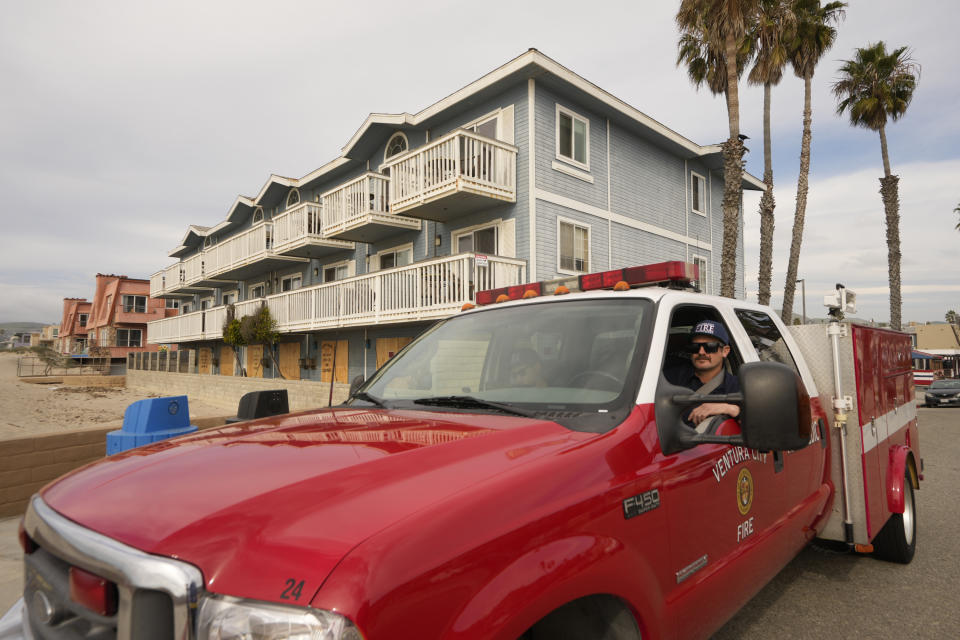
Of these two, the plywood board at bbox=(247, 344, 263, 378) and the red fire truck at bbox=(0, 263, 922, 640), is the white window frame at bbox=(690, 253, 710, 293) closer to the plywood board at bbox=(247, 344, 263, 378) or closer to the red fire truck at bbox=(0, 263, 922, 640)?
the plywood board at bbox=(247, 344, 263, 378)

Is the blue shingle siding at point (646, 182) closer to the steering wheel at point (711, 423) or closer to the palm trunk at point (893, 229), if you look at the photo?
the palm trunk at point (893, 229)

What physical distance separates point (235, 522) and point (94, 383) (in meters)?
43.0

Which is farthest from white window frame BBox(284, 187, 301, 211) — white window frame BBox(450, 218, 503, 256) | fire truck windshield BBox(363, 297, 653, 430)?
fire truck windshield BBox(363, 297, 653, 430)

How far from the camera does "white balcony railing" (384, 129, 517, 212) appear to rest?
44.0ft

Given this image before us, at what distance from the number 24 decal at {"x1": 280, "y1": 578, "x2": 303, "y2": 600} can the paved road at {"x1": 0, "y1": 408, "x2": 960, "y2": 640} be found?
2886 millimetres

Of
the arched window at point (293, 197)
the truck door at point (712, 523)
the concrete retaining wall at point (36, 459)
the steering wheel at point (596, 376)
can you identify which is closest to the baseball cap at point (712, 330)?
the truck door at point (712, 523)

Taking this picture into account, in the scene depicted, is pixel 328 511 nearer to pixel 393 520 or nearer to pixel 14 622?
pixel 393 520

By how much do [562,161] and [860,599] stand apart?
12.6 metres

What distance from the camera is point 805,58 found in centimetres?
1816

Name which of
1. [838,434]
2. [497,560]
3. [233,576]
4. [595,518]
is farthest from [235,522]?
[838,434]

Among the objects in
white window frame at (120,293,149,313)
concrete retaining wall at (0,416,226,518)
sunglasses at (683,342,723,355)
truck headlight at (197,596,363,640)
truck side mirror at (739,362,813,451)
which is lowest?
concrete retaining wall at (0,416,226,518)

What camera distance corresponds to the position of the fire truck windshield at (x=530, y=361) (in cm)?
230

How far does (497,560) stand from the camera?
1.40 m

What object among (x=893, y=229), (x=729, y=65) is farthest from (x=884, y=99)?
(x=729, y=65)
